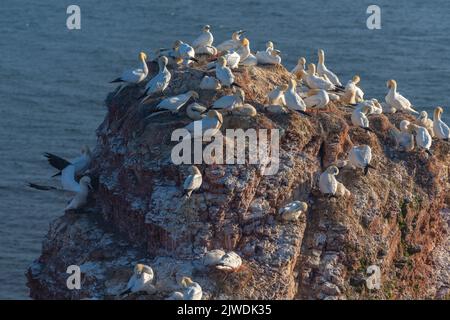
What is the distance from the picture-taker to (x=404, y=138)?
2391cm

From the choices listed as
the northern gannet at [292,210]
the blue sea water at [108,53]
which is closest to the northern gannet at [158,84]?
the northern gannet at [292,210]

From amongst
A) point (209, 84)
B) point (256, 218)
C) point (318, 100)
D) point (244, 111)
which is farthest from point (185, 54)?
point (256, 218)

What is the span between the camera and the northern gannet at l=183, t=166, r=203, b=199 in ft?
67.6

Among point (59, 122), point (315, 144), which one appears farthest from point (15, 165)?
point (315, 144)

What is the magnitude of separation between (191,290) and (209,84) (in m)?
5.30

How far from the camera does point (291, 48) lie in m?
43.8

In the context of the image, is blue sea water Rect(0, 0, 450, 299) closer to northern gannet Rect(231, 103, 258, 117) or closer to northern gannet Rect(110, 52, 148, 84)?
northern gannet Rect(110, 52, 148, 84)

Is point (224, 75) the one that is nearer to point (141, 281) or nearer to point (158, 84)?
point (158, 84)

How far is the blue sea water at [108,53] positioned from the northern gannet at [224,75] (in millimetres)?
9905

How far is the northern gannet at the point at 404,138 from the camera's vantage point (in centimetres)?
2389

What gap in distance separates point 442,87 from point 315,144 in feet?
63.7

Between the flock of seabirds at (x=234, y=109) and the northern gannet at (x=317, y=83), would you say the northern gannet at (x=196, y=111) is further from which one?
the northern gannet at (x=317, y=83)

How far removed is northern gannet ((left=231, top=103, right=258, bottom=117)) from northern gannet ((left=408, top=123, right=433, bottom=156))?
12.7 ft
